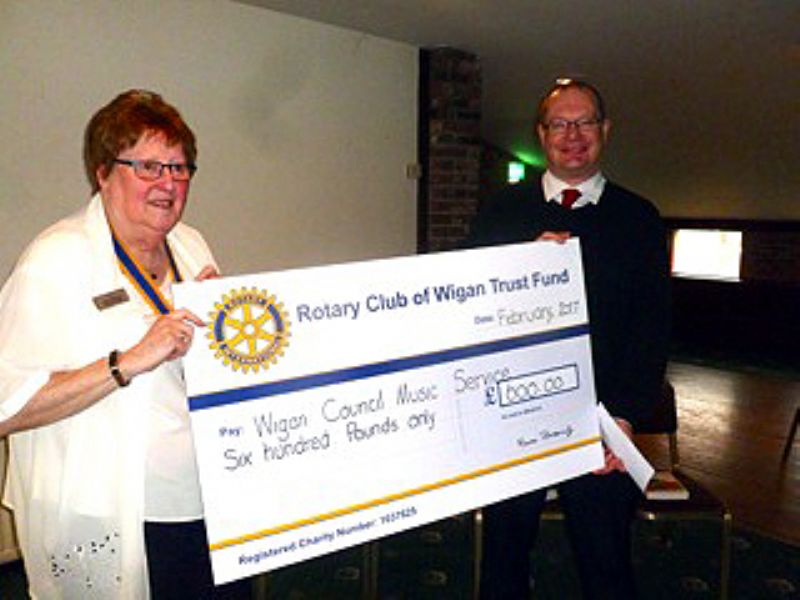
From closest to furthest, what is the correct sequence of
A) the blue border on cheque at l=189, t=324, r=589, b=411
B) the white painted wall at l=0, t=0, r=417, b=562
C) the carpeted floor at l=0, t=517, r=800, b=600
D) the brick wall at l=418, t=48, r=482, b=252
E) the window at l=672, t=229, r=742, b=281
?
the blue border on cheque at l=189, t=324, r=589, b=411
the carpeted floor at l=0, t=517, r=800, b=600
the white painted wall at l=0, t=0, r=417, b=562
the brick wall at l=418, t=48, r=482, b=252
the window at l=672, t=229, r=742, b=281

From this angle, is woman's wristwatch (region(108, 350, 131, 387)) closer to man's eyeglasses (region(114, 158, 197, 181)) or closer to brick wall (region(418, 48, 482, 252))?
man's eyeglasses (region(114, 158, 197, 181))

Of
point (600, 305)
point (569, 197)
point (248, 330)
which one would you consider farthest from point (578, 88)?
point (248, 330)

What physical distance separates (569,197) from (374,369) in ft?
2.42

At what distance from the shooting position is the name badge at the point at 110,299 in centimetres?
130

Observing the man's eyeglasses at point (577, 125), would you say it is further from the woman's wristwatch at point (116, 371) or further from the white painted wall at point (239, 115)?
the white painted wall at point (239, 115)

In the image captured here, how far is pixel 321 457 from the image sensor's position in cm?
146

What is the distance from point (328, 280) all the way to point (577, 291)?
0.70 meters

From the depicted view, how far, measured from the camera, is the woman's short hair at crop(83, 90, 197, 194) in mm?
1326

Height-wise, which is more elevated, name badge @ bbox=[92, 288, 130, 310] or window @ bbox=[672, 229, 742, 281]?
name badge @ bbox=[92, 288, 130, 310]

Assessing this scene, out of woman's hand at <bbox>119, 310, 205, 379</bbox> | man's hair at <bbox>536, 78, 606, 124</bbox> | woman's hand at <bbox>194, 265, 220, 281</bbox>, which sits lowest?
woman's hand at <bbox>119, 310, 205, 379</bbox>

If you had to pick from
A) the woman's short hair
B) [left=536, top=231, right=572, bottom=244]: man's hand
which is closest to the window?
[left=536, top=231, right=572, bottom=244]: man's hand

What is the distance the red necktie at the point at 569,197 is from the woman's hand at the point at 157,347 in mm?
1066

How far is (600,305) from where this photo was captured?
1.81 m

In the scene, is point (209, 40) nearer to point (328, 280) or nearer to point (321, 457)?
point (328, 280)
